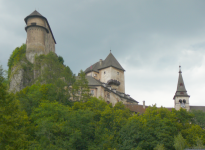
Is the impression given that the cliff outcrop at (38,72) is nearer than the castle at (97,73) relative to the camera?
Yes

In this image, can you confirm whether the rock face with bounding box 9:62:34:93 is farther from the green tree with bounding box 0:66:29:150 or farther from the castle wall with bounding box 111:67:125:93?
the green tree with bounding box 0:66:29:150

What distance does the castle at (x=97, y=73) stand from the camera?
6097cm

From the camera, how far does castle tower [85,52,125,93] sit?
7377cm

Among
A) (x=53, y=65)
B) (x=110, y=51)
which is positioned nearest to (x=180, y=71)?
(x=110, y=51)

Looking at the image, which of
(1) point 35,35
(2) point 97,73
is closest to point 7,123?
(1) point 35,35

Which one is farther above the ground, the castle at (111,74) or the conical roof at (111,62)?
the conical roof at (111,62)

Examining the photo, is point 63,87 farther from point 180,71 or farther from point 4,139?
point 180,71

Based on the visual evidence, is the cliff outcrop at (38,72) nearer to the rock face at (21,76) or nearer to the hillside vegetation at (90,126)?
the rock face at (21,76)

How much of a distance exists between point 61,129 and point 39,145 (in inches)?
175

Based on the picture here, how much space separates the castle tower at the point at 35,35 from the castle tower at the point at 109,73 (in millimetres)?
16161

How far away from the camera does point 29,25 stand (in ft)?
213

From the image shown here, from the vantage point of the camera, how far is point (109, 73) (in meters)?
74.8

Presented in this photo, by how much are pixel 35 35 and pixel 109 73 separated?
22011 millimetres

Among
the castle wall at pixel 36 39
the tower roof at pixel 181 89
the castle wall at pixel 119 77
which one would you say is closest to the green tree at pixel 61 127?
the castle wall at pixel 36 39
